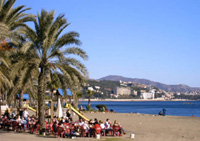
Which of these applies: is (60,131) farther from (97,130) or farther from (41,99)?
(41,99)

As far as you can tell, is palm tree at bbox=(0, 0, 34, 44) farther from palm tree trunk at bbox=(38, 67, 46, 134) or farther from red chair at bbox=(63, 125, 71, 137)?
red chair at bbox=(63, 125, 71, 137)

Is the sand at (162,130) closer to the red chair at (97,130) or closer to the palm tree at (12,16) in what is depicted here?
the red chair at (97,130)

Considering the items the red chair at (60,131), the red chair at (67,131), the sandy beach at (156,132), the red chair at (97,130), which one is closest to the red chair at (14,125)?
the sandy beach at (156,132)

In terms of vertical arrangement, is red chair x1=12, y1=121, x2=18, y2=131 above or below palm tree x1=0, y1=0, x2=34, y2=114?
below

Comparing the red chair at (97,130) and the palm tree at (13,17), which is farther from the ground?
the palm tree at (13,17)

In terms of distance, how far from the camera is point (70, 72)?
17984 millimetres

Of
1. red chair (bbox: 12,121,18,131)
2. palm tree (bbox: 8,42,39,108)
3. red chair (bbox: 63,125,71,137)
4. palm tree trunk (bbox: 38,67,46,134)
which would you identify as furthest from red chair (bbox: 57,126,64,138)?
red chair (bbox: 12,121,18,131)

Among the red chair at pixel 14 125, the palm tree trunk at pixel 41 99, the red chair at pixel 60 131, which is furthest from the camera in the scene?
the red chair at pixel 14 125

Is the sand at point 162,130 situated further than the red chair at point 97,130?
Yes

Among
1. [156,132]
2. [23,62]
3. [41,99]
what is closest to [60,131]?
[41,99]

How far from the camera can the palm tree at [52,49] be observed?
17.6m

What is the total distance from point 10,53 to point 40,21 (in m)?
2.43

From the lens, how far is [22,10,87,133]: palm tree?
1756 centimetres

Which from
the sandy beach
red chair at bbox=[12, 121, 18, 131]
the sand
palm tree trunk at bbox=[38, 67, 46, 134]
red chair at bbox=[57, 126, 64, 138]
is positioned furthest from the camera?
red chair at bbox=[12, 121, 18, 131]
